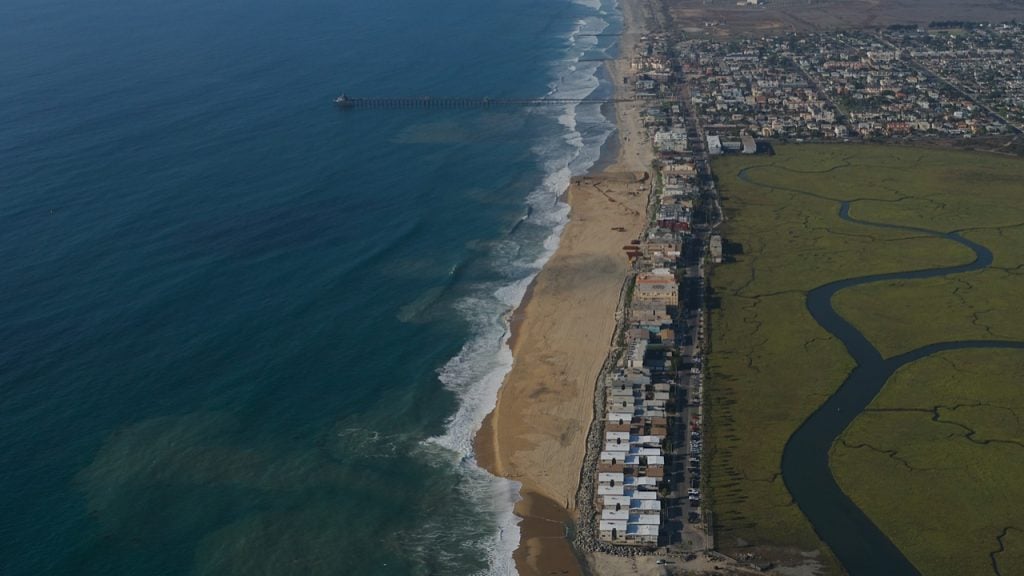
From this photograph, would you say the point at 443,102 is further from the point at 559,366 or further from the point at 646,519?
the point at 646,519

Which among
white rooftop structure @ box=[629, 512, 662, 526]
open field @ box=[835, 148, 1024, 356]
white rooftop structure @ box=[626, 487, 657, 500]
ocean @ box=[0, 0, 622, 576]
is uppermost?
ocean @ box=[0, 0, 622, 576]

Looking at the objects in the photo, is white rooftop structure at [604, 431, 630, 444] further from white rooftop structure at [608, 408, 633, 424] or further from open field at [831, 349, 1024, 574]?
open field at [831, 349, 1024, 574]

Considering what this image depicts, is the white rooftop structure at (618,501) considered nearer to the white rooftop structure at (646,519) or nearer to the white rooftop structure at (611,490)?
the white rooftop structure at (611,490)

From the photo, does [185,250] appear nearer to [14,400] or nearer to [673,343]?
[14,400]

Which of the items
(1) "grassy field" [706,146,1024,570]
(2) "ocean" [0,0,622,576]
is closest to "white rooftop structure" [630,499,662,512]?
(1) "grassy field" [706,146,1024,570]

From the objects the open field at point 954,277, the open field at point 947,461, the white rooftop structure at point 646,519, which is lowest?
the open field at point 947,461

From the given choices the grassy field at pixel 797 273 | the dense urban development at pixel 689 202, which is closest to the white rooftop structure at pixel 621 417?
the dense urban development at pixel 689 202
